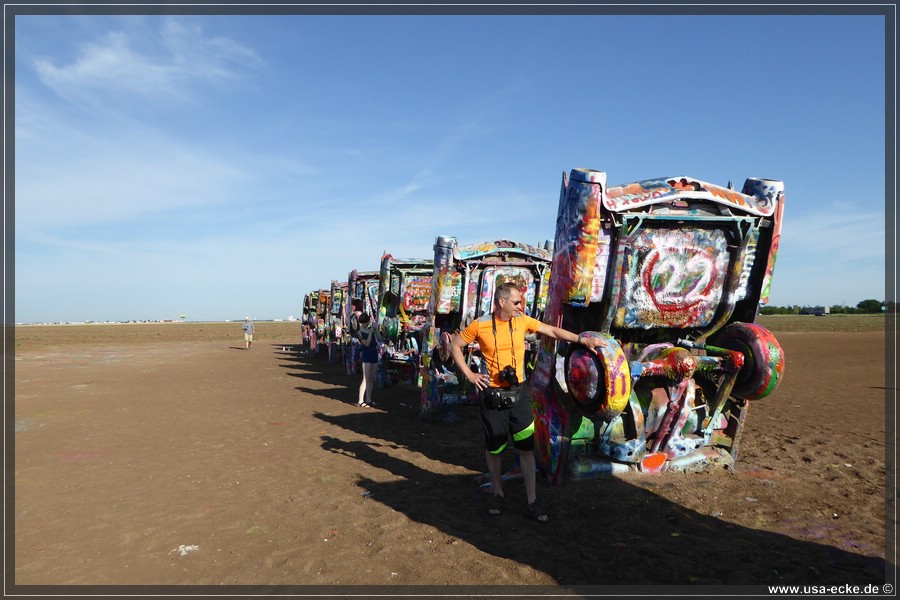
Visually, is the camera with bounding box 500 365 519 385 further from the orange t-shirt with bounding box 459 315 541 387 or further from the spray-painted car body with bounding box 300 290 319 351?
the spray-painted car body with bounding box 300 290 319 351

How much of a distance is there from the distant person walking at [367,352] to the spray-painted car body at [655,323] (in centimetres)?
452

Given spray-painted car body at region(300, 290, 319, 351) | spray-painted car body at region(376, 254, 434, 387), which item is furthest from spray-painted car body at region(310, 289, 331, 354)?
spray-painted car body at region(376, 254, 434, 387)

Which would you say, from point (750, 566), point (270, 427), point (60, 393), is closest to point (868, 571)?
point (750, 566)

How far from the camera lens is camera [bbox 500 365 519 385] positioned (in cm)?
448

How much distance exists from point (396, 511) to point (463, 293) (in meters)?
4.41

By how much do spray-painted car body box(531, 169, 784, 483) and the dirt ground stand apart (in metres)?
0.41

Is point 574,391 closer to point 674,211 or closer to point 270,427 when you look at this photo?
point 674,211

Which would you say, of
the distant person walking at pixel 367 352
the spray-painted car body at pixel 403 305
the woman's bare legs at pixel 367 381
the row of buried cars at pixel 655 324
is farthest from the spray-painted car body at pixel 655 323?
the spray-painted car body at pixel 403 305

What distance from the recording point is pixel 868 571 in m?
3.57

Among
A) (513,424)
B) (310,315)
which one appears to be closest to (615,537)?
(513,424)

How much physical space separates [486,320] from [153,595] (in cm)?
304

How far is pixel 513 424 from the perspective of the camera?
4.57 meters

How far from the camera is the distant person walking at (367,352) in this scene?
9516 mm

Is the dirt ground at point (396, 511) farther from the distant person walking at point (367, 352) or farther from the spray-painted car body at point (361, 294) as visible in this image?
the spray-painted car body at point (361, 294)
